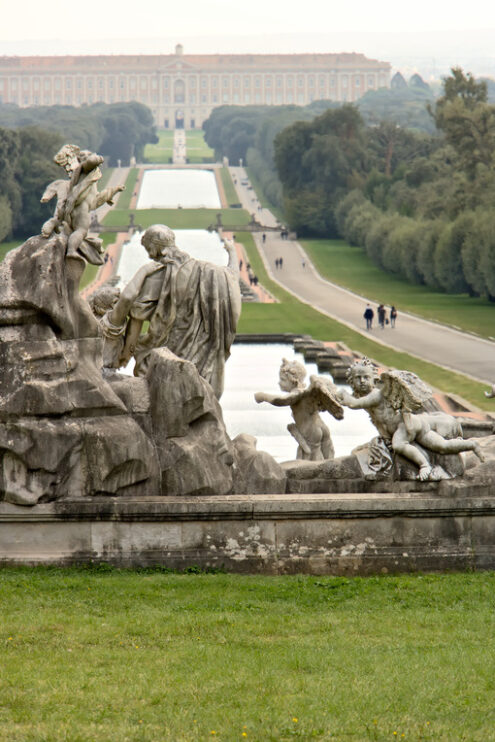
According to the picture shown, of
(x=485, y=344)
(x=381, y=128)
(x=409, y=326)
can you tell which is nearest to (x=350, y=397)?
(x=485, y=344)

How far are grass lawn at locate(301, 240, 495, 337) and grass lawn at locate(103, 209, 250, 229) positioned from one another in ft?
36.7

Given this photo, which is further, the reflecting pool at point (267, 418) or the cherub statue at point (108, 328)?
the reflecting pool at point (267, 418)

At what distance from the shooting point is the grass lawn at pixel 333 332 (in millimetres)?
30047

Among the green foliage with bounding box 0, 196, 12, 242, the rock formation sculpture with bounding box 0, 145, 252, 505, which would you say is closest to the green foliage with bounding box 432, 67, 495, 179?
the green foliage with bounding box 0, 196, 12, 242

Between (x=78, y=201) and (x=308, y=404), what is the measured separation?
128 inches

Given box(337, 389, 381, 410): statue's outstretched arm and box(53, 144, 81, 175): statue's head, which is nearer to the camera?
box(337, 389, 381, 410): statue's outstretched arm

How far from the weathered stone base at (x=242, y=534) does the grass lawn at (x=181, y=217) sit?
81.8 m

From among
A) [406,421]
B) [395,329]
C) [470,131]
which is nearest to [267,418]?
[406,421]

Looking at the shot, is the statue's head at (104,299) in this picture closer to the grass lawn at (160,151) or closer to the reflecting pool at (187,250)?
the reflecting pool at (187,250)

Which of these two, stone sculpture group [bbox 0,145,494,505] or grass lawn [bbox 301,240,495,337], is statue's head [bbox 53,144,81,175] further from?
grass lawn [bbox 301,240,495,337]

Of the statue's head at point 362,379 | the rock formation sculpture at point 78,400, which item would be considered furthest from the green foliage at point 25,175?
the statue's head at point 362,379

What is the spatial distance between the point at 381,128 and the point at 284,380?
8291 centimetres

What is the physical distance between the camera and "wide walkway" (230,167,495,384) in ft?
116

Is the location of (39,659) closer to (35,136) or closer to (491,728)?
(491,728)
